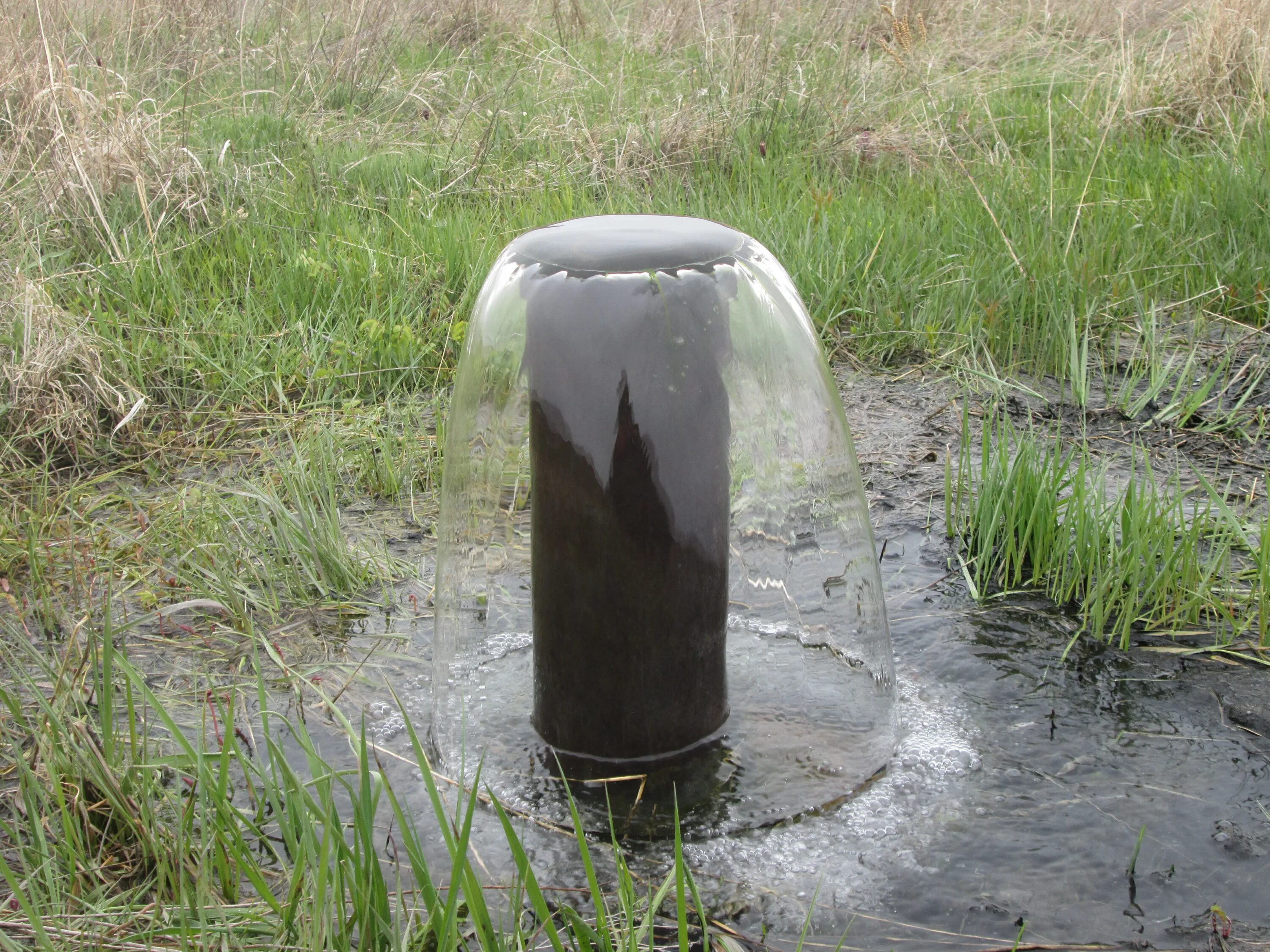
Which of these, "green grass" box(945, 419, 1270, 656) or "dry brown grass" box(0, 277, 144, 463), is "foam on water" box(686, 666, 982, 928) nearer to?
"green grass" box(945, 419, 1270, 656)

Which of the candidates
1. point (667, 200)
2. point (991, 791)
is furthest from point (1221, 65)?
point (991, 791)

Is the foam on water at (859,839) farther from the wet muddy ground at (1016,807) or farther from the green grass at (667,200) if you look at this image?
the green grass at (667,200)

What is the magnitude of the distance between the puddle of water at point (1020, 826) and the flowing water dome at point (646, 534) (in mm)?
107

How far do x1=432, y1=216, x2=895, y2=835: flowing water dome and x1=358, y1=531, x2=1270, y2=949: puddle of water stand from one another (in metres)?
0.11

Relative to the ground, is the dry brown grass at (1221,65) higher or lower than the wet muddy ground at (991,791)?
higher

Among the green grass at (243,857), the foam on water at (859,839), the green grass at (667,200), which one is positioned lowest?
the foam on water at (859,839)

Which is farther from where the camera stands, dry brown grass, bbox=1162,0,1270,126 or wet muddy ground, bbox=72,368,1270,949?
dry brown grass, bbox=1162,0,1270,126

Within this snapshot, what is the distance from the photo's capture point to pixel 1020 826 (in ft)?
7.07

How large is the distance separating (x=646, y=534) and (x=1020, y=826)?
903 millimetres

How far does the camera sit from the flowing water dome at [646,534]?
2076mm

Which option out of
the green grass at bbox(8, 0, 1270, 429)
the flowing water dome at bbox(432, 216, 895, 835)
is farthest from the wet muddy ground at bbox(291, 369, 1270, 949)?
the green grass at bbox(8, 0, 1270, 429)

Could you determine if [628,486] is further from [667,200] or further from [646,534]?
[667,200]

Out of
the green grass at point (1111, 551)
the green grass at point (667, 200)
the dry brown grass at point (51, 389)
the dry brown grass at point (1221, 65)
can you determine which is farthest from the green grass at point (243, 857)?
the dry brown grass at point (1221, 65)

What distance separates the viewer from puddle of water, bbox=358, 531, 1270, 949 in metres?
1.96
